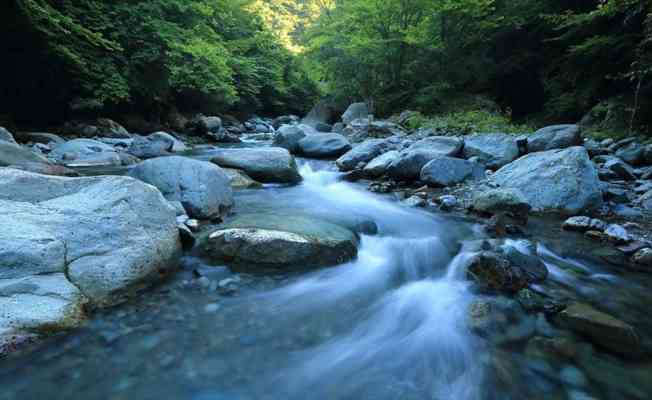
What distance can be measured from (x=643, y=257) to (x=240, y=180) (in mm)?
5479

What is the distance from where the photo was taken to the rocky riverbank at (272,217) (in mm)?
2191

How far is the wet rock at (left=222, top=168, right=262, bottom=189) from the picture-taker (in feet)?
19.7

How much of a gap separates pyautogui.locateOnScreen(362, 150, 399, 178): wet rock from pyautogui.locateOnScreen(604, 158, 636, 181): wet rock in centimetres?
356

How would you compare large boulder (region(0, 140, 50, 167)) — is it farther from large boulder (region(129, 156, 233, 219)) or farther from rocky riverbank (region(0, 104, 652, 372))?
large boulder (region(129, 156, 233, 219))

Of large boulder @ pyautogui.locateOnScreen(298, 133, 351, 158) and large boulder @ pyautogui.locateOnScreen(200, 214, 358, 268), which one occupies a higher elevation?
large boulder @ pyautogui.locateOnScreen(298, 133, 351, 158)

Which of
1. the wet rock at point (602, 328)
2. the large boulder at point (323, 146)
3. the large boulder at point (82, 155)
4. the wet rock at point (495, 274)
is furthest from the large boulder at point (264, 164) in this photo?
the wet rock at point (602, 328)

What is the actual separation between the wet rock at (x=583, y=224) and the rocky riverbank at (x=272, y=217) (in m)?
0.01

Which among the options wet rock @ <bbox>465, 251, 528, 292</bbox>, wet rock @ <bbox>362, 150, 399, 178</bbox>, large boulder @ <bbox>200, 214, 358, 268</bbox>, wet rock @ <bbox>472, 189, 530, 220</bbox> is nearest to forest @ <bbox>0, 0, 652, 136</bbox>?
wet rock @ <bbox>472, 189, 530, 220</bbox>

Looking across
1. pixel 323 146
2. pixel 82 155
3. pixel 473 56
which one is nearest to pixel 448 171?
pixel 323 146

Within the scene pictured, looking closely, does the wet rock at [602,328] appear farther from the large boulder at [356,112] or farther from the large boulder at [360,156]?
the large boulder at [356,112]

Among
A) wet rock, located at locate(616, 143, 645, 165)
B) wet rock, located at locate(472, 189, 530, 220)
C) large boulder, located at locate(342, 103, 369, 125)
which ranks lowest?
wet rock, located at locate(472, 189, 530, 220)

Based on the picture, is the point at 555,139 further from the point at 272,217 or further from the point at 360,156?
the point at 272,217

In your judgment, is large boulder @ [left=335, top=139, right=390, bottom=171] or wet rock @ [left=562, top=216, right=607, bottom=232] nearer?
wet rock @ [left=562, top=216, right=607, bottom=232]

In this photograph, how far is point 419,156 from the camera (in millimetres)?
6500
